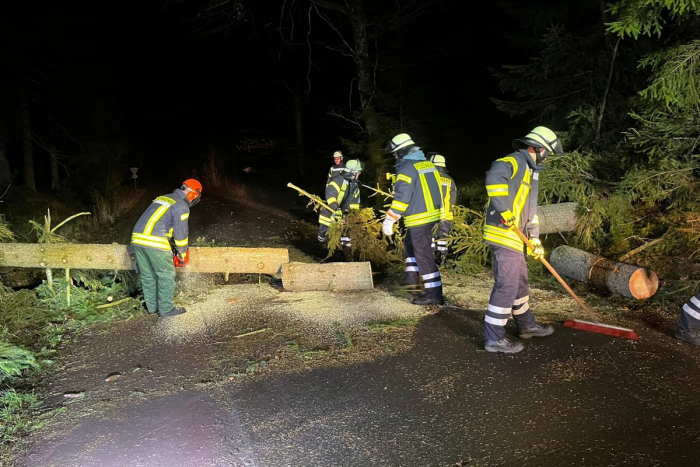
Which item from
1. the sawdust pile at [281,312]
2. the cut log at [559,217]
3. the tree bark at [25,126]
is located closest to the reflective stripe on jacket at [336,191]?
the sawdust pile at [281,312]

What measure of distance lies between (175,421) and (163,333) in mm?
2022

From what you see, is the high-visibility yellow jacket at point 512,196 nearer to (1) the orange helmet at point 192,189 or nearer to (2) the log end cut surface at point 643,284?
(2) the log end cut surface at point 643,284

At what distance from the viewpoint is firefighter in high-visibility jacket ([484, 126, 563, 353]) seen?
15.0 feet

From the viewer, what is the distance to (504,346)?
15.3ft

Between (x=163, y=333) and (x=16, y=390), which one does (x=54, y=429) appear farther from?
(x=163, y=333)

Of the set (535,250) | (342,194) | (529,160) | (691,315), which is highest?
(529,160)

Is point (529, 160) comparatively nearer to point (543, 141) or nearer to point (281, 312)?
point (543, 141)

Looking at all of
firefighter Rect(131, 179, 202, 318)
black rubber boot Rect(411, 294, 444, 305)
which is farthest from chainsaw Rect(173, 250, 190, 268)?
black rubber boot Rect(411, 294, 444, 305)

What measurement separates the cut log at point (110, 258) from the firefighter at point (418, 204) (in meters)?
1.98

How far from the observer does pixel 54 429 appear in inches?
151

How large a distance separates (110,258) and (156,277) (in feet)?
3.43

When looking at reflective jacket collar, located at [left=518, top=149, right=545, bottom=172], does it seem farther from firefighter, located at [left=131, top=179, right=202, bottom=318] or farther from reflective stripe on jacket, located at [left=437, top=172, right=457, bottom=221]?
firefighter, located at [left=131, top=179, right=202, bottom=318]

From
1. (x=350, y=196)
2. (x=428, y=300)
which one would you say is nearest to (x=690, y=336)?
(x=428, y=300)

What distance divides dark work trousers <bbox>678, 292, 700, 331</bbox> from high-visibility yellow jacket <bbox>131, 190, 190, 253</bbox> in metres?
5.33
